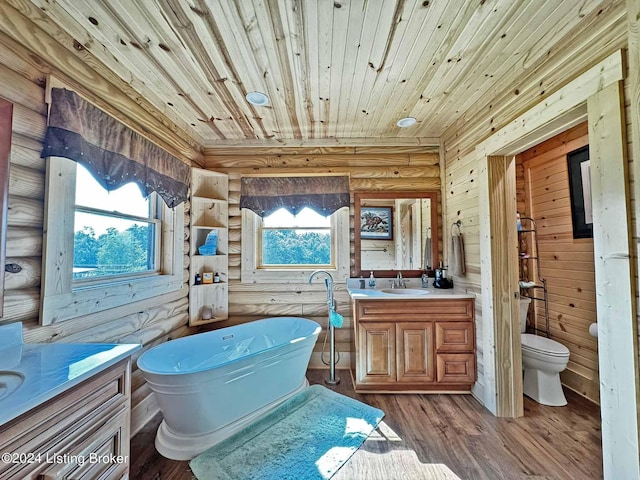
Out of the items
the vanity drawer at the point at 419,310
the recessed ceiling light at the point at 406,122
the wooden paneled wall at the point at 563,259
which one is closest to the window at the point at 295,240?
the vanity drawer at the point at 419,310

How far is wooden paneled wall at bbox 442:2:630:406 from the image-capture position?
4.47 ft

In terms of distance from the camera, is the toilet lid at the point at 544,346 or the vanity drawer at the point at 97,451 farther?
the toilet lid at the point at 544,346

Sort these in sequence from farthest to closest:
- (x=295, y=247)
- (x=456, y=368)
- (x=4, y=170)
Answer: (x=295, y=247) → (x=456, y=368) → (x=4, y=170)

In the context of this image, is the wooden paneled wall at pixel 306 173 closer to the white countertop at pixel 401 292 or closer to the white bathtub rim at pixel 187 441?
the white countertop at pixel 401 292

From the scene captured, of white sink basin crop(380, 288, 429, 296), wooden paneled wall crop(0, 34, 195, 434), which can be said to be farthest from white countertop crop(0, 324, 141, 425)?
white sink basin crop(380, 288, 429, 296)

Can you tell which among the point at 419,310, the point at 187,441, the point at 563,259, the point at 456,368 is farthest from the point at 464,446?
the point at 563,259

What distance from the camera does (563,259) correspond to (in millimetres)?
2604

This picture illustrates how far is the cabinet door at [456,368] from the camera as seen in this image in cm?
237

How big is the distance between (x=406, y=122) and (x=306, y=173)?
1148 millimetres

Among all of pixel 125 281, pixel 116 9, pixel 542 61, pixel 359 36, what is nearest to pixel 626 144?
pixel 542 61

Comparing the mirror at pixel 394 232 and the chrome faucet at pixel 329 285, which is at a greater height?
the mirror at pixel 394 232

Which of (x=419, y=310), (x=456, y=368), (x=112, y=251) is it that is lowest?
(x=456, y=368)

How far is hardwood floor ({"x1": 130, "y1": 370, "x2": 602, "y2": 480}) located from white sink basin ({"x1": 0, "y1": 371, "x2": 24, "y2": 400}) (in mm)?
1045

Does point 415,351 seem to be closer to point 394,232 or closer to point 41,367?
point 394,232
